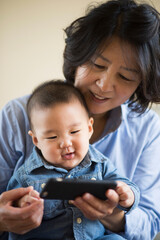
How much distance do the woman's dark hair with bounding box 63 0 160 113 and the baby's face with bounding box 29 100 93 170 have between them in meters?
0.32

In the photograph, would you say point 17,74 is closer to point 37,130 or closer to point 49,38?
point 49,38

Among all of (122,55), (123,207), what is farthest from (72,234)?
(122,55)

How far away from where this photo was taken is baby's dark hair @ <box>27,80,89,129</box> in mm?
1177

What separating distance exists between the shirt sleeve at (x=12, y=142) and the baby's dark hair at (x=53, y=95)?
A: 0.47 feet

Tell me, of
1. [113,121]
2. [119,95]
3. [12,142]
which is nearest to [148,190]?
[113,121]

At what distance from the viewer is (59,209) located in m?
1.16

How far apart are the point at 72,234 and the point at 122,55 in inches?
29.8

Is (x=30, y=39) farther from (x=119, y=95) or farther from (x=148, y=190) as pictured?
(x=148, y=190)

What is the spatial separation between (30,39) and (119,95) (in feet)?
5.12

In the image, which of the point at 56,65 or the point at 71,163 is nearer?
the point at 71,163

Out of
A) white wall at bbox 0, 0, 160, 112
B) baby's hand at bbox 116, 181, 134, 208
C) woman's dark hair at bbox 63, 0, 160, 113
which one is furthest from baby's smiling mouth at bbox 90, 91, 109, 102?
white wall at bbox 0, 0, 160, 112

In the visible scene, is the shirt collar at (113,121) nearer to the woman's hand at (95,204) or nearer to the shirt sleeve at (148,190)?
the shirt sleeve at (148,190)

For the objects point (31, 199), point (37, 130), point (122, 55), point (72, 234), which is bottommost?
point (72, 234)

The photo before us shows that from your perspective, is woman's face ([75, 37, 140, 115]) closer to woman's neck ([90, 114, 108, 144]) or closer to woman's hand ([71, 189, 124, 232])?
woman's neck ([90, 114, 108, 144])
